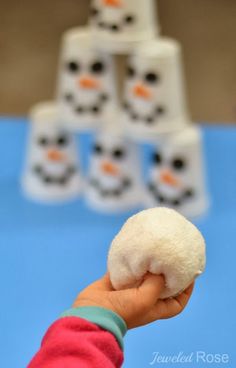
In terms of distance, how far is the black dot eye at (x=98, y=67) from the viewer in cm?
102

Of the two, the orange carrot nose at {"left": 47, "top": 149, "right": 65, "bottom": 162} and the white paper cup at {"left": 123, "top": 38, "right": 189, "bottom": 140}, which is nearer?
the white paper cup at {"left": 123, "top": 38, "right": 189, "bottom": 140}

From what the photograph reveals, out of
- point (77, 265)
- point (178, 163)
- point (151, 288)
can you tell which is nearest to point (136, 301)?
point (151, 288)

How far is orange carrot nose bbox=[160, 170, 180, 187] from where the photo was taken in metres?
1.01

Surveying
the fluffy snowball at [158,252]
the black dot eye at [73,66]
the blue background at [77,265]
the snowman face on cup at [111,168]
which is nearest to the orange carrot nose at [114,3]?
the black dot eye at [73,66]

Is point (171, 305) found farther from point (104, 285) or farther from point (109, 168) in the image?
point (109, 168)

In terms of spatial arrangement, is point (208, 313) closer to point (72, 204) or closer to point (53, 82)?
point (72, 204)

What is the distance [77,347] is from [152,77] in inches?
26.0

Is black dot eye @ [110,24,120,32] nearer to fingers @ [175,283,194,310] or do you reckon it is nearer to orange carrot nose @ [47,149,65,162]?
orange carrot nose @ [47,149,65,162]

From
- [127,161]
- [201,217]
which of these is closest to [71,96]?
[127,161]

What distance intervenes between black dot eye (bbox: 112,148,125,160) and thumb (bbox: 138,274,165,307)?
24.4 inches

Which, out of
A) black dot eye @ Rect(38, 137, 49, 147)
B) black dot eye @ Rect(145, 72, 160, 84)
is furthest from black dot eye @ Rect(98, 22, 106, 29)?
black dot eye @ Rect(38, 137, 49, 147)

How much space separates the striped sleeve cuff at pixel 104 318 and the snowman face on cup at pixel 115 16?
672 millimetres

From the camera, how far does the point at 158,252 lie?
0.41 metres

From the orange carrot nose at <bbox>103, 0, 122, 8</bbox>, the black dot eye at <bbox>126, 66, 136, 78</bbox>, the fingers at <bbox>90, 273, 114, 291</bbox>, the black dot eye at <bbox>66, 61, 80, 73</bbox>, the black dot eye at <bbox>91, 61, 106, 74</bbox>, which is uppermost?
the orange carrot nose at <bbox>103, 0, 122, 8</bbox>
